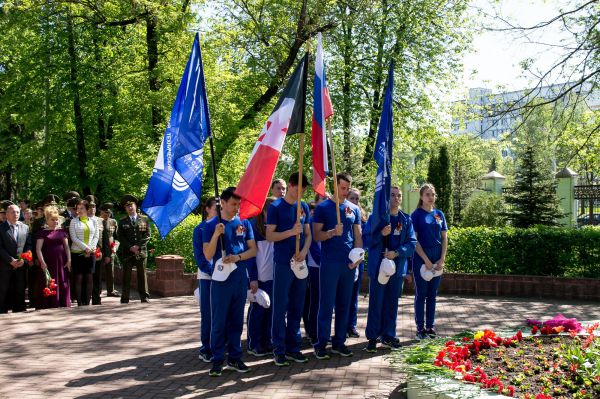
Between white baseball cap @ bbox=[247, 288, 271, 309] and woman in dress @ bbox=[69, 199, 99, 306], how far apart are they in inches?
205

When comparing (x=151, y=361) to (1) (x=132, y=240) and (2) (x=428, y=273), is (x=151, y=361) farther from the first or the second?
(1) (x=132, y=240)

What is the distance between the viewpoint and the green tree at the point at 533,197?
2603 cm

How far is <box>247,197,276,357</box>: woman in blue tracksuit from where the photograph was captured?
318 inches

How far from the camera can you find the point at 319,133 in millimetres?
7875

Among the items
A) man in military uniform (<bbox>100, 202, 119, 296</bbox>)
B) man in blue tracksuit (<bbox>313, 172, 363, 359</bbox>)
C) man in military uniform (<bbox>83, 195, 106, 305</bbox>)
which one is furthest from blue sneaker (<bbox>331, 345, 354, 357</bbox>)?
man in military uniform (<bbox>100, 202, 119, 296</bbox>)

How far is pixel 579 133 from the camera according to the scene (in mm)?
17000

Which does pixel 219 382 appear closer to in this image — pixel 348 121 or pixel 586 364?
pixel 586 364

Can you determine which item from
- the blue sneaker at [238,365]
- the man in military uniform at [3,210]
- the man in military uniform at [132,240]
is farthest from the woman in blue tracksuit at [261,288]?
the man in military uniform at [3,210]

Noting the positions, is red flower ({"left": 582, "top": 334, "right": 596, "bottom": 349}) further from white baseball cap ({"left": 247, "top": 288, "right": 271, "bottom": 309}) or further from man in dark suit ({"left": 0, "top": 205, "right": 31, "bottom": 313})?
man in dark suit ({"left": 0, "top": 205, "right": 31, "bottom": 313})

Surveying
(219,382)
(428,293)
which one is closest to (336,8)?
(428,293)

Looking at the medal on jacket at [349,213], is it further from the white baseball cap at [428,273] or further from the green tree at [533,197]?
the green tree at [533,197]

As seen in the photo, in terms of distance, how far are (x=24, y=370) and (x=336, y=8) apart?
52.0 ft

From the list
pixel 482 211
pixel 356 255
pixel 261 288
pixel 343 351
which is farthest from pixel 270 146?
pixel 482 211

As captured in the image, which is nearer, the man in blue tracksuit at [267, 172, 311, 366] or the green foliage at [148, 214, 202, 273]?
the man in blue tracksuit at [267, 172, 311, 366]
